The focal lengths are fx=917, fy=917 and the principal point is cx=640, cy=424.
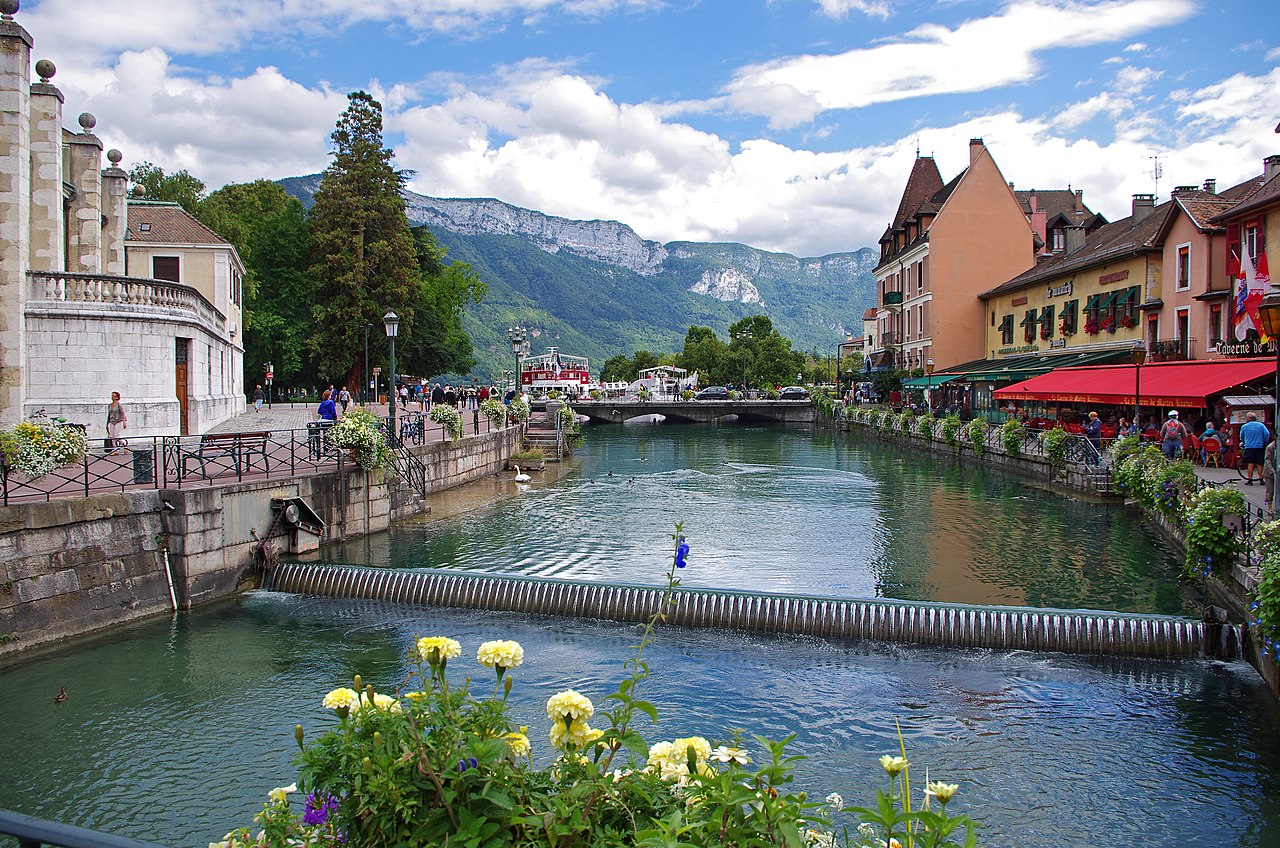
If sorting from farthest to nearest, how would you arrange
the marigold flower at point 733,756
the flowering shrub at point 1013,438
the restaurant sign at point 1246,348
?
the flowering shrub at point 1013,438 → the restaurant sign at point 1246,348 → the marigold flower at point 733,756

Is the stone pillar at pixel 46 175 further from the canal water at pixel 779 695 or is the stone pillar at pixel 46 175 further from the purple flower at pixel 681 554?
the purple flower at pixel 681 554

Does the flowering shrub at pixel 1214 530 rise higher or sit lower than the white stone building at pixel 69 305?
lower

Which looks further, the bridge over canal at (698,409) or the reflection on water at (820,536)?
the bridge over canal at (698,409)

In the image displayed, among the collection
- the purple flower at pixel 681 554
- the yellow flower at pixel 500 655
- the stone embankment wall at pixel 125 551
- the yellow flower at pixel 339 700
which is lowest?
the stone embankment wall at pixel 125 551

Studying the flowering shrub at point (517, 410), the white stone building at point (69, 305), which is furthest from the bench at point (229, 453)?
the flowering shrub at point (517, 410)

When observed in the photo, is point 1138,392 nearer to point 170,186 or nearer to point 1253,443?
point 1253,443

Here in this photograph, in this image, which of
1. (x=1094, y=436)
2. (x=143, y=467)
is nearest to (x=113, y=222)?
(x=143, y=467)

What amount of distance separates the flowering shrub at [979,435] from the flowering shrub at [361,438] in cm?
2554

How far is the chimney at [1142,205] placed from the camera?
43531mm

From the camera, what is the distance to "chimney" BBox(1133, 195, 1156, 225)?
43531mm

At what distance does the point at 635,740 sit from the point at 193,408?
27655 millimetres

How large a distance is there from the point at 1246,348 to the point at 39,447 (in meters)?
32.2

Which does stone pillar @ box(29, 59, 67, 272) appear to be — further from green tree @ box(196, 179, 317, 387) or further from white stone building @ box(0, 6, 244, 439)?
green tree @ box(196, 179, 317, 387)

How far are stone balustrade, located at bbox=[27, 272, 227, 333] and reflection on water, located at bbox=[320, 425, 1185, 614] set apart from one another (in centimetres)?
871
